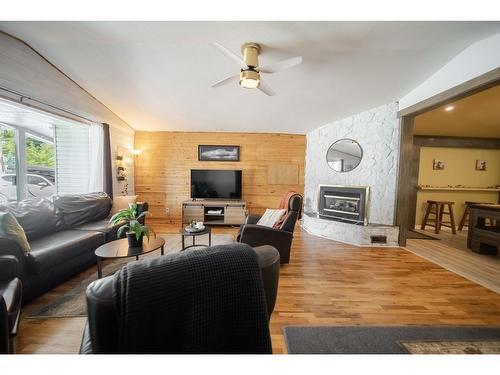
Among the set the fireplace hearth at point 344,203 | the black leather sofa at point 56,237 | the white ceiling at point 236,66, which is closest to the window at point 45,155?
the black leather sofa at point 56,237

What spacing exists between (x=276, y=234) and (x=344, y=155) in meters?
A: 2.53

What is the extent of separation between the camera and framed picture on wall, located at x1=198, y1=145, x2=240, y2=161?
5.27 m

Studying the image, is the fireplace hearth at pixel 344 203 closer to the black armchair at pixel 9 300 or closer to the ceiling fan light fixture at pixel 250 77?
the ceiling fan light fixture at pixel 250 77

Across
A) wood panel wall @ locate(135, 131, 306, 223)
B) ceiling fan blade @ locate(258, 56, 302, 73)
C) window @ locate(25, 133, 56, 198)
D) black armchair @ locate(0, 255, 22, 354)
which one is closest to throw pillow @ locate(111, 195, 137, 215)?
window @ locate(25, 133, 56, 198)

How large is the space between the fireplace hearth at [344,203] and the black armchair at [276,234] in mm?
1660

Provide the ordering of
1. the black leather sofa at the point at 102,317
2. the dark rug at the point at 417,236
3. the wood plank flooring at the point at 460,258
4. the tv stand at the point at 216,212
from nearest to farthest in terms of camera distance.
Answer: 1. the black leather sofa at the point at 102,317
2. the wood plank flooring at the point at 460,258
3. the dark rug at the point at 417,236
4. the tv stand at the point at 216,212

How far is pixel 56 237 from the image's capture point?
8.20 ft

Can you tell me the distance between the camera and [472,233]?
136 inches

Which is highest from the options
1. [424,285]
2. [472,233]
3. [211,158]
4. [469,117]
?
[469,117]

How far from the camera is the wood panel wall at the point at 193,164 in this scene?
5.29 meters

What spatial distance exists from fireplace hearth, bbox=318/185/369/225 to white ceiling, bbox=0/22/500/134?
4.86 ft

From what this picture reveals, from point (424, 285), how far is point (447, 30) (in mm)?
2675
